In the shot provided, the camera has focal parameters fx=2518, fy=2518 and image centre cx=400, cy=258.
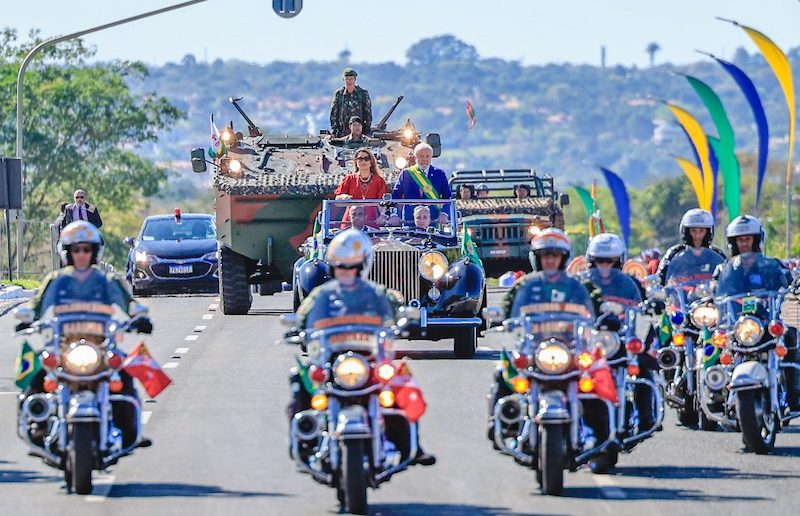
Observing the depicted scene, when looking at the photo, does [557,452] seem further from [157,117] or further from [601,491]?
[157,117]

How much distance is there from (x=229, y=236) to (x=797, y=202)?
103 m

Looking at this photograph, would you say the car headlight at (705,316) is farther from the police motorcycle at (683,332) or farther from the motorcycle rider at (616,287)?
the motorcycle rider at (616,287)

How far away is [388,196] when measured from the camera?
1000 inches

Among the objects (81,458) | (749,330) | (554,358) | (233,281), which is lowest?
(81,458)

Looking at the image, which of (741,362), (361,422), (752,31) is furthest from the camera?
(752,31)

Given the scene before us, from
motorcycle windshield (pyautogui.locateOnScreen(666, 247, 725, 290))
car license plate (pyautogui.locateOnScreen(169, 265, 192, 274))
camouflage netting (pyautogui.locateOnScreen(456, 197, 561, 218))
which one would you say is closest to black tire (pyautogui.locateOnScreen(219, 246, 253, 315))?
car license plate (pyautogui.locateOnScreen(169, 265, 192, 274))

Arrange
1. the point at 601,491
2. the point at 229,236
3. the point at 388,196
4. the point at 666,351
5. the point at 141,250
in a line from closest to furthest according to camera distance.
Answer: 1. the point at 601,491
2. the point at 666,351
3. the point at 388,196
4. the point at 229,236
5. the point at 141,250

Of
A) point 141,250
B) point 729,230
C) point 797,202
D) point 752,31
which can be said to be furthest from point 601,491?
point 797,202

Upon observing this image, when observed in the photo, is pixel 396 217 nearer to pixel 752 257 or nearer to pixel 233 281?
pixel 233 281

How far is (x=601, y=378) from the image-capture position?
1443 centimetres

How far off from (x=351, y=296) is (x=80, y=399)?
1.69 metres

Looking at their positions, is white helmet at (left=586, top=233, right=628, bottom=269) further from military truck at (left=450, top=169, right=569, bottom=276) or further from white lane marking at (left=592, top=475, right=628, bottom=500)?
military truck at (left=450, top=169, right=569, bottom=276)

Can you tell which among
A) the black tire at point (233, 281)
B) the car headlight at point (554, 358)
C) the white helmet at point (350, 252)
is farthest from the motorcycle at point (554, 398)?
the black tire at point (233, 281)

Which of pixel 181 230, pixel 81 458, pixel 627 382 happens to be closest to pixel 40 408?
pixel 81 458
